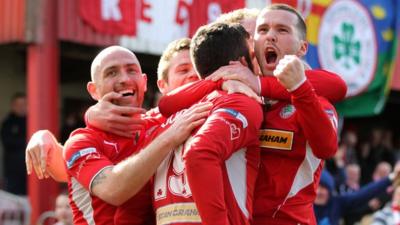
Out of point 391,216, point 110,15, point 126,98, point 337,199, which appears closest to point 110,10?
point 110,15

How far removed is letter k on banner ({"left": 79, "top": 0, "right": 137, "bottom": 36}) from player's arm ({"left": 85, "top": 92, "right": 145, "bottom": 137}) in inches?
289

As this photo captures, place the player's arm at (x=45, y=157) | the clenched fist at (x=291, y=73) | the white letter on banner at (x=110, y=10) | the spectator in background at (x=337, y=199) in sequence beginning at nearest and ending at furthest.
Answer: the clenched fist at (x=291, y=73), the player's arm at (x=45, y=157), the spectator in background at (x=337, y=199), the white letter on banner at (x=110, y=10)

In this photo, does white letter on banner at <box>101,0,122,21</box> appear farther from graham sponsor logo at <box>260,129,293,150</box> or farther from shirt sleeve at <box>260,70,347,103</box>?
graham sponsor logo at <box>260,129,293,150</box>

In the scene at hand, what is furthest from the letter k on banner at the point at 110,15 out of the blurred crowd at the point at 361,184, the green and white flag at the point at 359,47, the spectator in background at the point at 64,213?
the green and white flag at the point at 359,47

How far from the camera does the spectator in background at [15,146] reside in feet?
39.8

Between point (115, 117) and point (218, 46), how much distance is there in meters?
0.64

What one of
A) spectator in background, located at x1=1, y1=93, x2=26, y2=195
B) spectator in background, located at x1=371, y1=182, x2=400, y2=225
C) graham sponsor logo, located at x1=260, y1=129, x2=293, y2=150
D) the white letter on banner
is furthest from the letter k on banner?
graham sponsor logo, located at x1=260, y1=129, x2=293, y2=150

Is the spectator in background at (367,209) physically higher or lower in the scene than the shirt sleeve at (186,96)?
lower

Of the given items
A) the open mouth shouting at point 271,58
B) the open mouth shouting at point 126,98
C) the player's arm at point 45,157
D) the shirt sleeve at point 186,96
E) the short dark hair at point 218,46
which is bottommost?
the player's arm at point 45,157

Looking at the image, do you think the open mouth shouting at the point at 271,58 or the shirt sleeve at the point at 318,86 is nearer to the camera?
the shirt sleeve at the point at 318,86

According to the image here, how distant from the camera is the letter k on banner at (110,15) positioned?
12.0 metres

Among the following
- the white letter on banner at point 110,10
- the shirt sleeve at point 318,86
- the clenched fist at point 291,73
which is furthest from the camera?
the white letter on banner at point 110,10

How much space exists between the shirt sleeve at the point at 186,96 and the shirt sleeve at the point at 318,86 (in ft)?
0.83

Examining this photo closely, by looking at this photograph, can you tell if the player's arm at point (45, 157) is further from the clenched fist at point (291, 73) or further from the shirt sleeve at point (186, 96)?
the clenched fist at point (291, 73)
